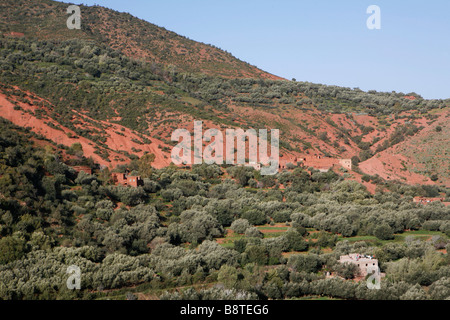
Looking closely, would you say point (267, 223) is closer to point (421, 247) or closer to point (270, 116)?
point (421, 247)

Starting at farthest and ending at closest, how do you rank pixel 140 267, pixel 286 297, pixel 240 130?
1. pixel 240 130
2. pixel 140 267
3. pixel 286 297

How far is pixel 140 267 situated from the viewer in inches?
1382

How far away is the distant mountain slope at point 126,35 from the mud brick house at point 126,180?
4637 cm

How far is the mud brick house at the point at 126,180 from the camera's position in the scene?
50.4 meters

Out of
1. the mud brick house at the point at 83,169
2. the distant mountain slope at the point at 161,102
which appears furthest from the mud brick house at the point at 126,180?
the distant mountain slope at the point at 161,102

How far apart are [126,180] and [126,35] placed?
196 feet

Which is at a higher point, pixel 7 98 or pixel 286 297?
pixel 7 98

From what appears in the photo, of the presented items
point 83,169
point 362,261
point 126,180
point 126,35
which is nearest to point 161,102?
point 83,169

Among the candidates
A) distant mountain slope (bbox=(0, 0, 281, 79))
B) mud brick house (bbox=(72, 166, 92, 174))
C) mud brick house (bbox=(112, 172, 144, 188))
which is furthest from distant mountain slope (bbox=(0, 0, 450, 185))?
mud brick house (bbox=(112, 172, 144, 188))

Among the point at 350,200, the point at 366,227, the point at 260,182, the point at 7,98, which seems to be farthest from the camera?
the point at 7,98

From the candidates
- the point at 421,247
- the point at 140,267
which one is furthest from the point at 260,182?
the point at 140,267

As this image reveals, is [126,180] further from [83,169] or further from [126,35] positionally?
[126,35]

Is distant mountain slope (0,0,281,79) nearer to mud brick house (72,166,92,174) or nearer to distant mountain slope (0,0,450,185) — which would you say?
distant mountain slope (0,0,450,185)

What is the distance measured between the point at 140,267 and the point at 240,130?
38510mm
